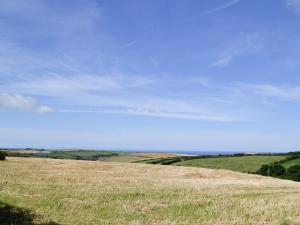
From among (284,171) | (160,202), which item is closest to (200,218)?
(160,202)

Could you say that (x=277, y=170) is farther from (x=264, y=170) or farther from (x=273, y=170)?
(x=264, y=170)

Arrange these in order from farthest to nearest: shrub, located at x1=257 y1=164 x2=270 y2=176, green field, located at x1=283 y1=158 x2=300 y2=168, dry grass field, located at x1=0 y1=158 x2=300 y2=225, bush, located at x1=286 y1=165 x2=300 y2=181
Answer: green field, located at x1=283 y1=158 x2=300 y2=168, shrub, located at x1=257 y1=164 x2=270 y2=176, bush, located at x1=286 y1=165 x2=300 y2=181, dry grass field, located at x1=0 y1=158 x2=300 y2=225

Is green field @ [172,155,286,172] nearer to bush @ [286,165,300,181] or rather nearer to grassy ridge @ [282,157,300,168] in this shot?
grassy ridge @ [282,157,300,168]

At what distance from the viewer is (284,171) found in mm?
75188

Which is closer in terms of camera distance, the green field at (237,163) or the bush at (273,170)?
the bush at (273,170)

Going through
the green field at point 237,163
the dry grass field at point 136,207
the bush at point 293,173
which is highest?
the green field at point 237,163

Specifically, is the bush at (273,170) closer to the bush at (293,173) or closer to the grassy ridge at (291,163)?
the bush at (293,173)

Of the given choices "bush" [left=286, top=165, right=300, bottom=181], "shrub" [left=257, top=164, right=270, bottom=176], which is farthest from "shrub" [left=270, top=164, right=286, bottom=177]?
"bush" [left=286, top=165, right=300, bottom=181]

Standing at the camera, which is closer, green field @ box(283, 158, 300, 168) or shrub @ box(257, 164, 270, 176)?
shrub @ box(257, 164, 270, 176)

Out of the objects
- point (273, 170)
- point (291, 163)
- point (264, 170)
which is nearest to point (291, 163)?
point (291, 163)

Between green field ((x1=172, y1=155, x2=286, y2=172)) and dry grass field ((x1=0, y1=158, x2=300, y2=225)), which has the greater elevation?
green field ((x1=172, y1=155, x2=286, y2=172))

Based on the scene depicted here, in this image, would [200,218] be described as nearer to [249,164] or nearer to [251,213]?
[251,213]

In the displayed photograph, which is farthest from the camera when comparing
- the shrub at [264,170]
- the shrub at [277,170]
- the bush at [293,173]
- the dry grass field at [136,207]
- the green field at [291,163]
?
the green field at [291,163]

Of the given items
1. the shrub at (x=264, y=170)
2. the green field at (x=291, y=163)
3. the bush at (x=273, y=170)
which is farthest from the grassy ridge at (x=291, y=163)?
the shrub at (x=264, y=170)
